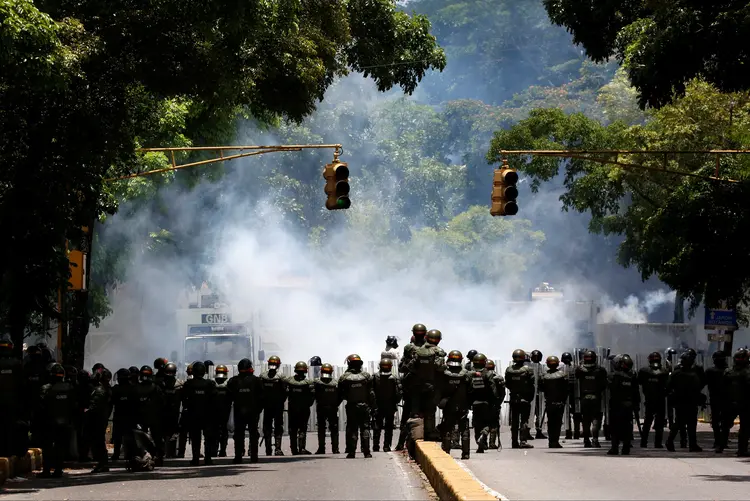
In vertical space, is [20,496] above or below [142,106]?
below

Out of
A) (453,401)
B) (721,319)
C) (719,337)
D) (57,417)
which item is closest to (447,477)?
(453,401)

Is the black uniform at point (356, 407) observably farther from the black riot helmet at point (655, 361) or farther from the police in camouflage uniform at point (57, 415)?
the black riot helmet at point (655, 361)

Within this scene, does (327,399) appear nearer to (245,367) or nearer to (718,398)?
(245,367)

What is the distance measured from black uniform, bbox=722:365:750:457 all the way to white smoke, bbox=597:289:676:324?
6769 centimetres

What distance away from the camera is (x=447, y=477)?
14258 mm

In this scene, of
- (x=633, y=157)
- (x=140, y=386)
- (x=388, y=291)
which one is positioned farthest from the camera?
Result: (x=388, y=291)

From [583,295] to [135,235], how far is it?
168 feet

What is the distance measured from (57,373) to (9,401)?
0.75 meters

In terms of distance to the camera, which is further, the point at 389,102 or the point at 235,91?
the point at 389,102

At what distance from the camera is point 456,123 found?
106 m

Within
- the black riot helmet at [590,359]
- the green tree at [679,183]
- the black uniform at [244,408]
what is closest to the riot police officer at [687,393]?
the black riot helmet at [590,359]

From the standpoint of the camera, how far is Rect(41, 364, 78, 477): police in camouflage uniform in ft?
63.3

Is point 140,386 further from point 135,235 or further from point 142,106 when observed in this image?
point 135,235

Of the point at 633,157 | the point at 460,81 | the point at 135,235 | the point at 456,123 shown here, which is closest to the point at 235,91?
the point at 633,157
